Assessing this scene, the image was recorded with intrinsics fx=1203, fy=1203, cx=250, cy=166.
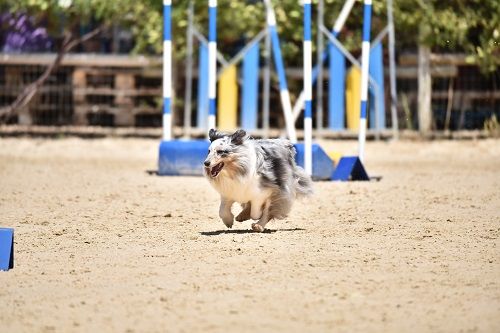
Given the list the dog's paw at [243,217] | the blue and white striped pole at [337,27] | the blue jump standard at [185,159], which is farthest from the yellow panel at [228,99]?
the dog's paw at [243,217]

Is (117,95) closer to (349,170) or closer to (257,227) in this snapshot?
(349,170)

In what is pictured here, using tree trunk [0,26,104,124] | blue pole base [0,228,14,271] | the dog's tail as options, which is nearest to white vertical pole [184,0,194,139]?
tree trunk [0,26,104,124]

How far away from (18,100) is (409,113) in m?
6.96

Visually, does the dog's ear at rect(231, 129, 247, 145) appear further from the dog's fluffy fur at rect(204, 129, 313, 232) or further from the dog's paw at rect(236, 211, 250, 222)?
the dog's paw at rect(236, 211, 250, 222)

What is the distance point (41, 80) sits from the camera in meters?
21.4

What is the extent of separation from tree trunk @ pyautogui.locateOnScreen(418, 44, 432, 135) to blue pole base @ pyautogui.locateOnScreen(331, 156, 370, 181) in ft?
21.3

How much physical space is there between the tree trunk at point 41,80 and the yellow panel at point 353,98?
461 centimetres

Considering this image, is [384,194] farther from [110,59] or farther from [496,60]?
[110,59]

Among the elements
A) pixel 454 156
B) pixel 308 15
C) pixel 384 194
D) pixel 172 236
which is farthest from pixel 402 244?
pixel 454 156

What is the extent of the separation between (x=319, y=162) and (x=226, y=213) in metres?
4.74

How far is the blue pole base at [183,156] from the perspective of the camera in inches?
577

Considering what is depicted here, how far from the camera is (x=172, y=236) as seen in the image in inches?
372

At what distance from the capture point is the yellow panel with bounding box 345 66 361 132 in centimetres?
2023

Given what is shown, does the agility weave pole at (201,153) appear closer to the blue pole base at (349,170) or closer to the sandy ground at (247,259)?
the blue pole base at (349,170)
